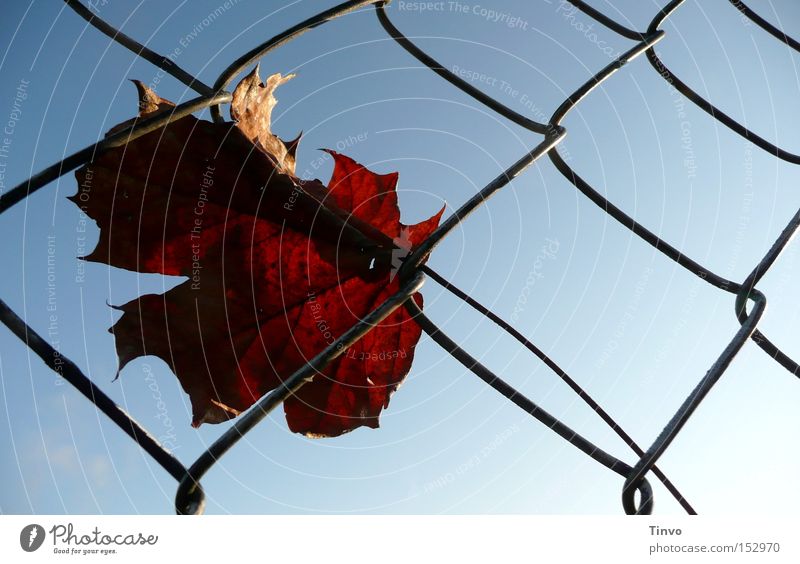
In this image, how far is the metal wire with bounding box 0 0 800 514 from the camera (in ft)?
1.20

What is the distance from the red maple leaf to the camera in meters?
0.44

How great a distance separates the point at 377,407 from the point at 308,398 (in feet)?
0.22

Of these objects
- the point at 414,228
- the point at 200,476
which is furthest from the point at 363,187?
the point at 200,476

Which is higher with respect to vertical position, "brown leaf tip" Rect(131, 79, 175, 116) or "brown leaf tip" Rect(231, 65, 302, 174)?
"brown leaf tip" Rect(231, 65, 302, 174)

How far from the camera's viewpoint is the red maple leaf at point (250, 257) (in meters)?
0.44

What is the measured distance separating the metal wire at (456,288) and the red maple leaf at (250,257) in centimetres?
3

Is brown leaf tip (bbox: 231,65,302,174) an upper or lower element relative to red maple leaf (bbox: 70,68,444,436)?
upper

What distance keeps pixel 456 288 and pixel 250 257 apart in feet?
0.62

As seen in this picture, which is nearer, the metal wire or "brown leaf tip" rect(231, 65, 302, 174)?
the metal wire

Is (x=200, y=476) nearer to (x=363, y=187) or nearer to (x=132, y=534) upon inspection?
(x=132, y=534)

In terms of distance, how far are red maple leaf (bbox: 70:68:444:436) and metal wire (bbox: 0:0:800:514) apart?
31 mm

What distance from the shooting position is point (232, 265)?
19.6 inches

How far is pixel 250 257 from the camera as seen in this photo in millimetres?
511

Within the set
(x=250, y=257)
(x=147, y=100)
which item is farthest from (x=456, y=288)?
(x=147, y=100)
